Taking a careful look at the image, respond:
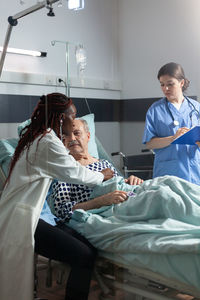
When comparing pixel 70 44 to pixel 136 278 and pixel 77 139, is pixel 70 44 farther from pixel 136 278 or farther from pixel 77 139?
pixel 136 278

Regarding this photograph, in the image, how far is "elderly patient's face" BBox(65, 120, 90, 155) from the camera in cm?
190

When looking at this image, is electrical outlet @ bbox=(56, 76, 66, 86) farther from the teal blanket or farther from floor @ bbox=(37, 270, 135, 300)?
floor @ bbox=(37, 270, 135, 300)

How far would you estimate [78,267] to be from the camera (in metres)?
1.75

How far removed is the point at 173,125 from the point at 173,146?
0.27 feet

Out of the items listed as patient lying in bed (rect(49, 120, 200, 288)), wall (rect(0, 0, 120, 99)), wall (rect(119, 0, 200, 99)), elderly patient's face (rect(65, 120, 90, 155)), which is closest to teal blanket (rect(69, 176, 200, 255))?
patient lying in bed (rect(49, 120, 200, 288))

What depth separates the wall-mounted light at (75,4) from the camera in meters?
1.93

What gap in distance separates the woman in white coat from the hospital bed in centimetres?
7

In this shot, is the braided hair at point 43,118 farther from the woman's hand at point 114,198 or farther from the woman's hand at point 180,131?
the woman's hand at point 180,131

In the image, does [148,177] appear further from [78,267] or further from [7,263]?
[7,263]

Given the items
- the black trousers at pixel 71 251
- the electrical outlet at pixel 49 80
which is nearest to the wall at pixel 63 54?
the electrical outlet at pixel 49 80

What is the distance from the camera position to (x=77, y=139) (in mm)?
1896

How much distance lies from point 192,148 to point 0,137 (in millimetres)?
998

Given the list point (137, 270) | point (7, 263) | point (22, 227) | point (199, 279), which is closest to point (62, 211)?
point (22, 227)

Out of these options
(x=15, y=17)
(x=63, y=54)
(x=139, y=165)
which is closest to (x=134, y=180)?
(x=139, y=165)
